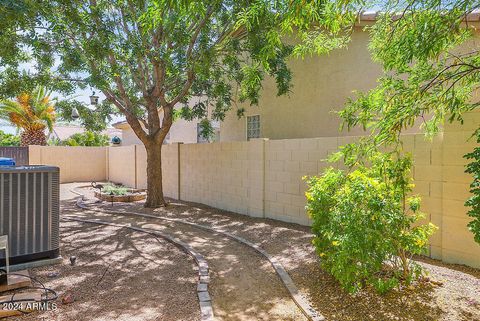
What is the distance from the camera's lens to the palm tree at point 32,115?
738 inches

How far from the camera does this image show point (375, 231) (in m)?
3.63

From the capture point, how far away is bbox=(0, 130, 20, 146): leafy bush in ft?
79.7

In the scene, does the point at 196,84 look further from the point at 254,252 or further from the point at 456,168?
the point at 456,168

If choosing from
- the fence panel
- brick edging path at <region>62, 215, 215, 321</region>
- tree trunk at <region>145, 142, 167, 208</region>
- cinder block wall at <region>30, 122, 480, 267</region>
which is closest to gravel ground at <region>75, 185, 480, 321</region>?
cinder block wall at <region>30, 122, 480, 267</region>

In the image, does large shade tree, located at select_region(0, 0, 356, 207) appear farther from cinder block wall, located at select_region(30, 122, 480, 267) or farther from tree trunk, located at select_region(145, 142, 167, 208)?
cinder block wall, located at select_region(30, 122, 480, 267)

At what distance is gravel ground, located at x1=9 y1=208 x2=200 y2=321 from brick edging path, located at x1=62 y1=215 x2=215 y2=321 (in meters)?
0.08

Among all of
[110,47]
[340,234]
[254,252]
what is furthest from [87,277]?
[110,47]

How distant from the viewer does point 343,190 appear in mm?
4117

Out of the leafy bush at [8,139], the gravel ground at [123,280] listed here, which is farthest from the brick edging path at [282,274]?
the leafy bush at [8,139]

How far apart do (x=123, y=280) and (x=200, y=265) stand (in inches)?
47.2

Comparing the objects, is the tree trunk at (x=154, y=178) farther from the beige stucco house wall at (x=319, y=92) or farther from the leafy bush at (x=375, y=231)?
the leafy bush at (x=375, y=231)

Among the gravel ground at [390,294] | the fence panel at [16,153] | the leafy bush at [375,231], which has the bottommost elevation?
the gravel ground at [390,294]

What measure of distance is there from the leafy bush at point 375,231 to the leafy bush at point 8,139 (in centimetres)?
2708

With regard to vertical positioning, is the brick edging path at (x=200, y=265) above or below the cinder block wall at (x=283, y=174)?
below
